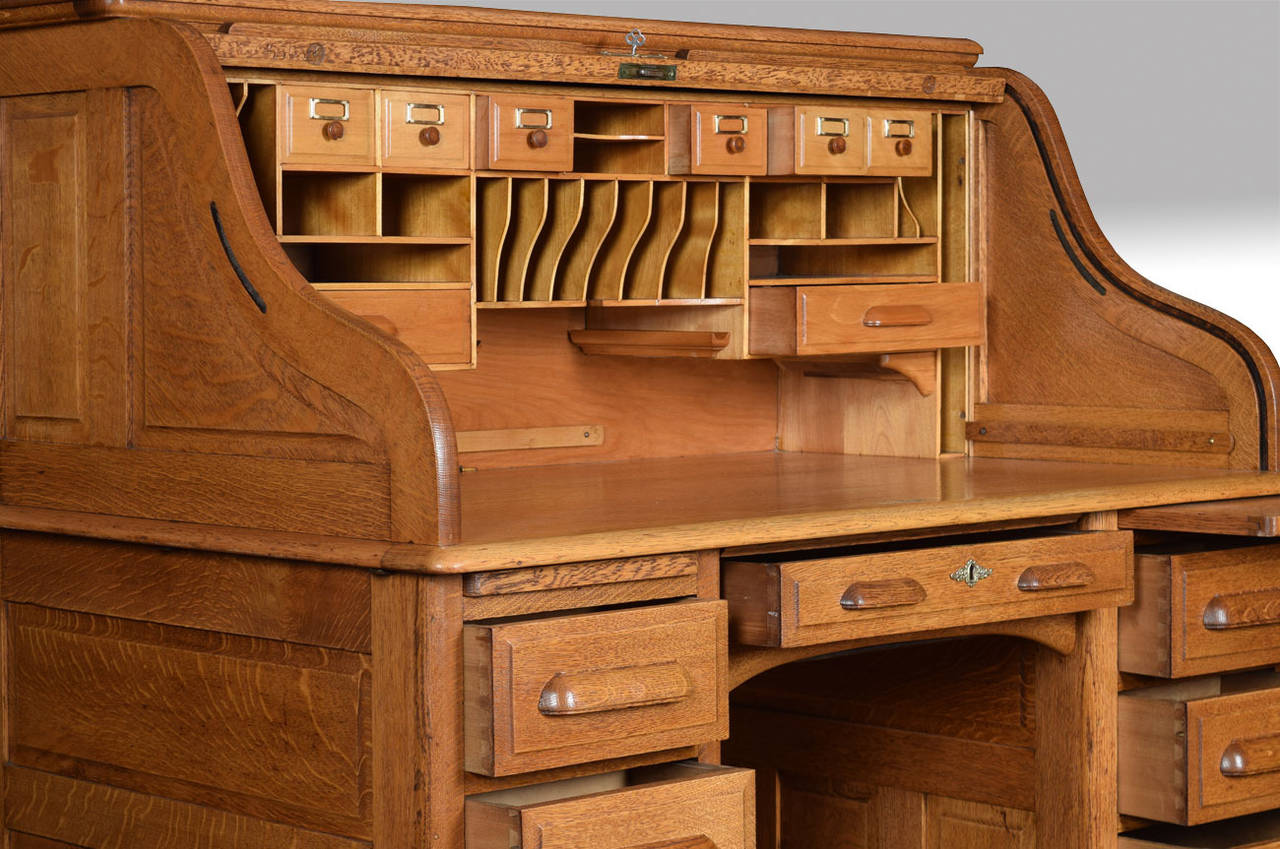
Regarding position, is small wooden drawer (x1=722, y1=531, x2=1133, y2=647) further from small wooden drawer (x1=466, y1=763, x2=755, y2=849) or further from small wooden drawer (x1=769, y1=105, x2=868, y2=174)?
small wooden drawer (x1=769, y1=105, x2=868, y2=174)

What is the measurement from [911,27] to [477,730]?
3569mm

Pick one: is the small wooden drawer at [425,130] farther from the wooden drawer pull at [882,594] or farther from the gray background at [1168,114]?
the gray background at [1168,114]

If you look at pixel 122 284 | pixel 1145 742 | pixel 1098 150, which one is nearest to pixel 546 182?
pixel 122 284

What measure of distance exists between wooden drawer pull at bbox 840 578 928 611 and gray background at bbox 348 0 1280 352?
2.49 meters

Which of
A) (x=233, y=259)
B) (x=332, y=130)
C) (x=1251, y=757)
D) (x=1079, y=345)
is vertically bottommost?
(x=1251, y=757)

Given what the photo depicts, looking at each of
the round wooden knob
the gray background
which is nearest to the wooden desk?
the round wooden knob

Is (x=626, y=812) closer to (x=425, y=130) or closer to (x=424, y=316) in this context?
(x=424, y=316)

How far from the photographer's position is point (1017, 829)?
3.74 metres

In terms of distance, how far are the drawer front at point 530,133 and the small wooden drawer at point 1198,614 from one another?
119 cm

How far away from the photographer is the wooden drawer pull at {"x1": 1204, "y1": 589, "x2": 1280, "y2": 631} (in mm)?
3582

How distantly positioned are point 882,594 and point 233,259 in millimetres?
1042

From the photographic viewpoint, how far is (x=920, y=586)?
10.4 feet

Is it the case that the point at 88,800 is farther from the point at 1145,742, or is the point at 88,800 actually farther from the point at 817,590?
the point at 1145,742

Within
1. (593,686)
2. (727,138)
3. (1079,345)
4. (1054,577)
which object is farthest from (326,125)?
(1079,345)
